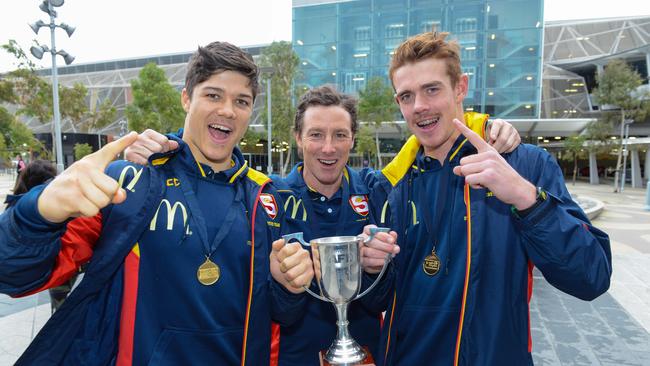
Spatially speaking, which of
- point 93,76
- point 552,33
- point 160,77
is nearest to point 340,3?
point 160,77

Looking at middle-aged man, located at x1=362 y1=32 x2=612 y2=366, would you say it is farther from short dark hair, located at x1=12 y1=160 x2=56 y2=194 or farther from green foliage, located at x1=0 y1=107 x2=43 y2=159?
green foliage, located at x1=0 y1=107 x2=43 y2=159

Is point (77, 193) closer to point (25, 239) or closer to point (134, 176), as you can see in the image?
point (25, 239)

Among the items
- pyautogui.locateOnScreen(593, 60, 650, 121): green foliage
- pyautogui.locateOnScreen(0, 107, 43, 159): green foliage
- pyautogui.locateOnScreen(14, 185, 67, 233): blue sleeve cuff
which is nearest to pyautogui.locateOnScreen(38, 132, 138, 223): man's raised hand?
pyautogui.locateOnScreen(14, 185, 67, 233): blue sleeve cuff

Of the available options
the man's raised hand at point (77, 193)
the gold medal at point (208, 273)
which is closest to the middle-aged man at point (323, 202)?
the gold medal at point (208, 273)

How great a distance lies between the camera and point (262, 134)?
37844 millimetres

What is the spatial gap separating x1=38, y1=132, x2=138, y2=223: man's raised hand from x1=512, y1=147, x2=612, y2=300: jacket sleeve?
5.66ft

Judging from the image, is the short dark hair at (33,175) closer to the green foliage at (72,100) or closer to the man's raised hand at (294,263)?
the man's raised hand at (294,263)

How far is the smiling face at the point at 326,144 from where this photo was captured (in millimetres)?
2799

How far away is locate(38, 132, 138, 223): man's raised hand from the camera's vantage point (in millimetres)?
1319

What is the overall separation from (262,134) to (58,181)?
37.3 m

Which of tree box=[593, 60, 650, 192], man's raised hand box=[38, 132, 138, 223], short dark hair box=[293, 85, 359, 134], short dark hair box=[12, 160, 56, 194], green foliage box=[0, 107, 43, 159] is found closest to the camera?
man's raised hand box=[38, 132, 138, 223]

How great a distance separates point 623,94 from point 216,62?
31748 millimetres

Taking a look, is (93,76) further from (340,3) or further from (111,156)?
(111,156)

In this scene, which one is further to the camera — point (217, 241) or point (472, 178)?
point (217, 241)
